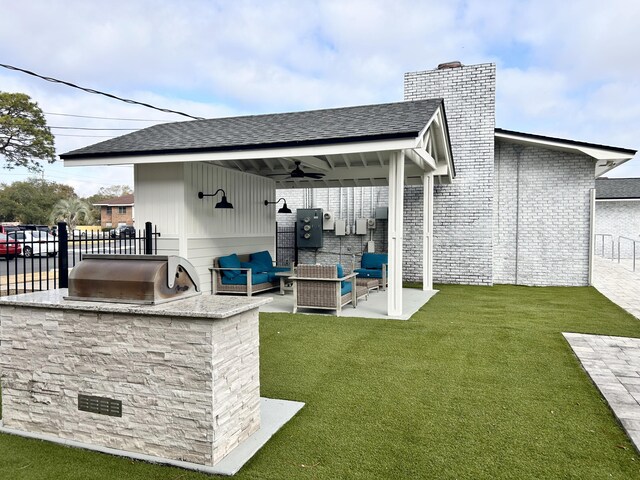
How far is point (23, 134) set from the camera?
2611 centimetres

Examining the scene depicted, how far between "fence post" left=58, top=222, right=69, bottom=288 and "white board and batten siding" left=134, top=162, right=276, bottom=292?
2.31 m

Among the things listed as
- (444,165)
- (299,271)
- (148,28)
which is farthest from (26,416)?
(148,28)

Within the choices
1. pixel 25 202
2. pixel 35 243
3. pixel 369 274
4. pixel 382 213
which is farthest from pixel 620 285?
pixel 25 202

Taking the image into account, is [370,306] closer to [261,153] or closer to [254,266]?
[254,266]

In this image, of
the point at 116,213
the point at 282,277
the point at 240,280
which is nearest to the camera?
the point at 240,280

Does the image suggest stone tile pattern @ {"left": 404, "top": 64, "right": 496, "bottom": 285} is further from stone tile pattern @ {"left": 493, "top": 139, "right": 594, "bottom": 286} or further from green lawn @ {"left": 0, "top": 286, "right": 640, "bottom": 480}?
green lawn @ {"left": 0, "top": 286, "right": 640, "bottom": 480}

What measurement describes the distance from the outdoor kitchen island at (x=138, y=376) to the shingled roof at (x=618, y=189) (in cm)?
2053

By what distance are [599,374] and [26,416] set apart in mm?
4748

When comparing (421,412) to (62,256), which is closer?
(421,412)

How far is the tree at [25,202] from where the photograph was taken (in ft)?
133

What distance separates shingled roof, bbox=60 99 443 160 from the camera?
6.59m

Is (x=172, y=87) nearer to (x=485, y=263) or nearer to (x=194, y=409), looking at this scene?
(x=485, y=263)

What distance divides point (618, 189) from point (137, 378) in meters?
23.0

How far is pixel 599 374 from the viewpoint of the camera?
4.32 meters
